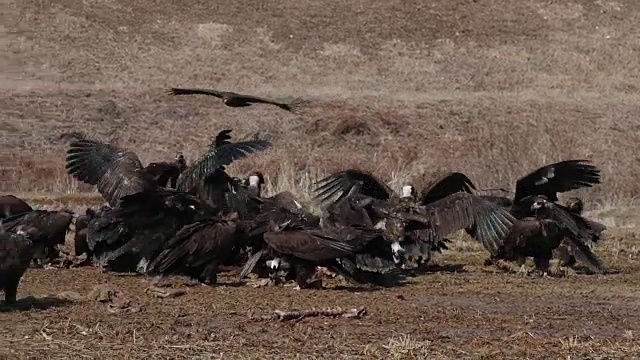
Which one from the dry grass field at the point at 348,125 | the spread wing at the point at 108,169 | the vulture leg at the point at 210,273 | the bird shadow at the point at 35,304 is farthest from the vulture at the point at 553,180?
the bird shadow at the point at 35,304

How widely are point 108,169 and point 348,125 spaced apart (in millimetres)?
20207

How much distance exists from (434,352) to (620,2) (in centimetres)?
4354

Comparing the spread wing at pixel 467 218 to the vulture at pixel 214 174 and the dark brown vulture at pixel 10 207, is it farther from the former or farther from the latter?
the dark brown vulture at pixel 10 207

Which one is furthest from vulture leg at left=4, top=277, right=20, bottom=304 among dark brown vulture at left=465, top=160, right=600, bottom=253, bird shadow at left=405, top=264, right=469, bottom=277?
dark brown vulture at left=465, top=160, right=600, bottom=253

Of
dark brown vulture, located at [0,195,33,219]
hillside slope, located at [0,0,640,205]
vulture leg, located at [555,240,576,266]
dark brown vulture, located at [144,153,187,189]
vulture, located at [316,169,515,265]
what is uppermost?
hillside slope, located at [0,0,640,205]

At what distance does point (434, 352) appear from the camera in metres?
9.74

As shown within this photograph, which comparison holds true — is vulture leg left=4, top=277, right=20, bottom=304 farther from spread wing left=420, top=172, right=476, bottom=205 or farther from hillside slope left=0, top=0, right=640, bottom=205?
hillside slope left=0, top=0, right=640, bottom=205

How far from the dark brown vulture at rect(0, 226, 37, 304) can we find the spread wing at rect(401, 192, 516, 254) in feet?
16.3

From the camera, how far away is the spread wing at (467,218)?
1534cm

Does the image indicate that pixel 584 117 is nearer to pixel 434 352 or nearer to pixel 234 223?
pixel 234 223

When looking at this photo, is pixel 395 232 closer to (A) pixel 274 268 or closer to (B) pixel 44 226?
(A) pixel 274 268

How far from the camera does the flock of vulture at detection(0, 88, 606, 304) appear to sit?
44.6 feet

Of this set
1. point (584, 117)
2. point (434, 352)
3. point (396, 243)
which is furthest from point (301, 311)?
point (584, 117)

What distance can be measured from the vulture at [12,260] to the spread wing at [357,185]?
5.76 meters
